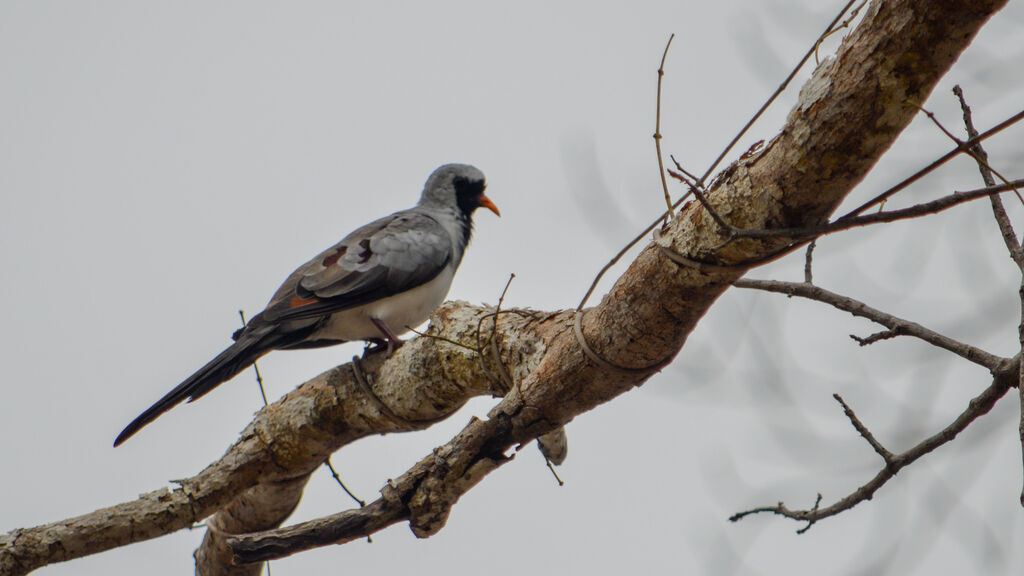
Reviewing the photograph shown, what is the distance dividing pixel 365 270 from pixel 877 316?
2551 mm

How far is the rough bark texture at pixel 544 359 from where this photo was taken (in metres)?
1.63

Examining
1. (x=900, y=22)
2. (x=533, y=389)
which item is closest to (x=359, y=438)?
(x=533, y=389)

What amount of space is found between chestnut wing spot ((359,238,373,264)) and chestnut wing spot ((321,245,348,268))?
9cm

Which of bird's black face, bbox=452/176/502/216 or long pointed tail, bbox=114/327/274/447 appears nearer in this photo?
long pointed tail, bbox=114/327/274/447

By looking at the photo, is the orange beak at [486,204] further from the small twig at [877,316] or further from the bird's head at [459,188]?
the small twig at [877,316]

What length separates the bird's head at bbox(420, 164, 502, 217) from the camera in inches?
216

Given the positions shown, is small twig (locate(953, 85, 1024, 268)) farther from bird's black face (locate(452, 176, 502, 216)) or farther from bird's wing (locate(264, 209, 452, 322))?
bird's black face (locate(452, 176, 502, 216))

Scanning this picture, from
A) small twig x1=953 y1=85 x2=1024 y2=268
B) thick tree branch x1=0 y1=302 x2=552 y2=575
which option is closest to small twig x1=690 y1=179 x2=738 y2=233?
small twig x1=953 y1=85 x2=1024 y2=268

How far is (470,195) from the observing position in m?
5.57

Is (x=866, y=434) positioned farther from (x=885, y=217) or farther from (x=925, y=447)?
(x=885, y=217)

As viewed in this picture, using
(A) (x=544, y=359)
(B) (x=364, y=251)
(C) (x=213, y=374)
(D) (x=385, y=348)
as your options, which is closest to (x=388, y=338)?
(D) (x=385, y=348)

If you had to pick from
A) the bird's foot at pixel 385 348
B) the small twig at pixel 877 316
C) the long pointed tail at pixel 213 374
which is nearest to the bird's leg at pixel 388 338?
the bird's foot at pixel 385 348

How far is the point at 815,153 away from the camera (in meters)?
1.74

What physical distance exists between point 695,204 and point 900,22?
689mm
